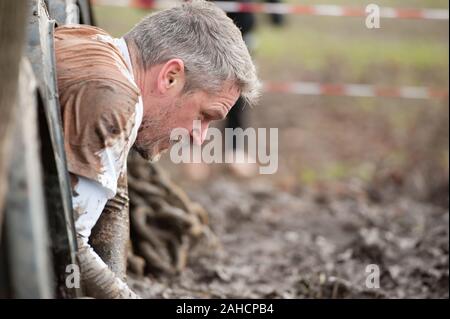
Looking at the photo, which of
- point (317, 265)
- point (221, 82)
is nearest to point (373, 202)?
point (317, 265)

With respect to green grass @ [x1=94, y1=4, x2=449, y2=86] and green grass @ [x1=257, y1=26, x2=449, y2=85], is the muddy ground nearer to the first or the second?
green grass @ [x1=94, y1=4, x2=449, y2=86]

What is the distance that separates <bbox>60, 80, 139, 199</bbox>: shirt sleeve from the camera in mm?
3264

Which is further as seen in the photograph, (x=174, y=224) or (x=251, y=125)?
(x=251, y=125)

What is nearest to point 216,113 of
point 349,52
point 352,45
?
point 349,52

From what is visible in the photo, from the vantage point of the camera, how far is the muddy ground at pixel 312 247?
17.5 feet

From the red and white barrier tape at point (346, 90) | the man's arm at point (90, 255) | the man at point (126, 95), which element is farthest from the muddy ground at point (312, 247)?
the red and white barrier tape at point (346, 90)

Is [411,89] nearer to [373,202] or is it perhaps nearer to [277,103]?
[277,103]

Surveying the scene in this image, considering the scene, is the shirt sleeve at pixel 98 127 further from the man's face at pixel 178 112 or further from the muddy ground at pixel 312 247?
the muddy ground at pixel 312 247

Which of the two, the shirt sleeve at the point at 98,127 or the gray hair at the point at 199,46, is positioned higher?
the gray hair at the point at 199,46

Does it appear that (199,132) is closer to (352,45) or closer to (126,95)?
(126,95)

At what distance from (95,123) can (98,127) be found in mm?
19

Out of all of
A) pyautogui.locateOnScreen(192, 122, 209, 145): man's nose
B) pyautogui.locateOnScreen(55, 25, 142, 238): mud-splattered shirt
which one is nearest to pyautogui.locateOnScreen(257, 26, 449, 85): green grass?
pyautogui.locateOnScreen(192, 122, 209, 145): man's nose

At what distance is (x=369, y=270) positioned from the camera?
573cm

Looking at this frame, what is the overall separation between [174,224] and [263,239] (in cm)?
129
